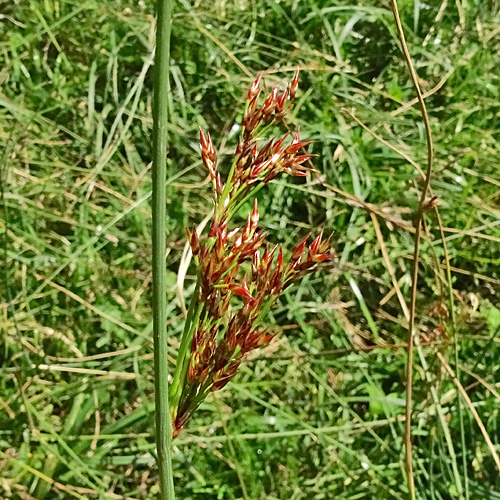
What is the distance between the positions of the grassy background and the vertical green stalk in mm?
524

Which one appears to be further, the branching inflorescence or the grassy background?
the grassy background

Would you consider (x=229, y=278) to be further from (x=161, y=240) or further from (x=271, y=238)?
(x=271, y=238)

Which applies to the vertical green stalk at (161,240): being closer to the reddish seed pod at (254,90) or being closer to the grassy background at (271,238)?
the reddish seed pod at (254,90)

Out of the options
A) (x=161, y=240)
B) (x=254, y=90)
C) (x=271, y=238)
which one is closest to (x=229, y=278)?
(x=161, y=240)

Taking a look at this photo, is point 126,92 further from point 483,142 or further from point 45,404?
point 483,142

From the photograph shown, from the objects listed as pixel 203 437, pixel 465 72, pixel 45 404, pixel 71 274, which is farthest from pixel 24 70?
pixel 465 72

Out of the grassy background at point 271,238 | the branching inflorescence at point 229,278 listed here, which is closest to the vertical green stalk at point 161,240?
the branching inflorescence at point 229,278

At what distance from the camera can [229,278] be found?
15.2 inches

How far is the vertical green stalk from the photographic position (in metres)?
0.31

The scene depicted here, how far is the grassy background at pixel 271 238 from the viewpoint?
0.94 metres

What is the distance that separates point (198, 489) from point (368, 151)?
790mm

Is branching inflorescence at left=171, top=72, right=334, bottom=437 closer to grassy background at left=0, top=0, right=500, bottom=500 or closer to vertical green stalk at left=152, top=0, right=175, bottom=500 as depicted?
vertical green stalk at left=152, top=0, right=175, bottom=500

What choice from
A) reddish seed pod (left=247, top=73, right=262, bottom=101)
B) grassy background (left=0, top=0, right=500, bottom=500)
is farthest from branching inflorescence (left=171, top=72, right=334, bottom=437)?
grassy background (left=0, top=0, right=500, bottom=500)

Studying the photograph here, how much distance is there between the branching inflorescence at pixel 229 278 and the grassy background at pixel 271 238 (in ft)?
1.74
